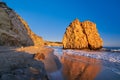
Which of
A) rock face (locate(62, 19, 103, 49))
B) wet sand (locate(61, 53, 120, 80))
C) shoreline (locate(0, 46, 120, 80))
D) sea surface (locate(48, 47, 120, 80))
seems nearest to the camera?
shoreline (locate(0, 46, 120, 80))

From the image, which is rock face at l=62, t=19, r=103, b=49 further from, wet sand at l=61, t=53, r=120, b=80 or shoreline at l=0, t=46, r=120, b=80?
shoreline at l=0, t=46, r=120, b=80

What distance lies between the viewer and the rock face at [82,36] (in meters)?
87.1

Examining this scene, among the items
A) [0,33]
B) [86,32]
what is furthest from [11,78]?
[86,32]

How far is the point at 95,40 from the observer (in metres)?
88.3

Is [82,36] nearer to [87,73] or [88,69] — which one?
[88,69]

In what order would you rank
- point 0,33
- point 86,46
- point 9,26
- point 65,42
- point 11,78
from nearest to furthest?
point 11,78 < point 0,33 < point 9,26 < point 86,46 < point 65,42

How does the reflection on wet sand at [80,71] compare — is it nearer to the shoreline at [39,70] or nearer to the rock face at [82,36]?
the shoreline at [39,70]

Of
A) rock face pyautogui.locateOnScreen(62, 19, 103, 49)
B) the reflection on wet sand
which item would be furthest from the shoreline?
rock face pyautogui.locateOnScreen(62, 19, 103, 49)

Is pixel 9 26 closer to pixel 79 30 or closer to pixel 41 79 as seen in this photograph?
pixel 41 79

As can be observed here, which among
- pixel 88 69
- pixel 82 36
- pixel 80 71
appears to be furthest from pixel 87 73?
pixel 82 36

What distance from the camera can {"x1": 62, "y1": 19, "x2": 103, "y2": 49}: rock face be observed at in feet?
286

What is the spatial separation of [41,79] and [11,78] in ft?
3.76

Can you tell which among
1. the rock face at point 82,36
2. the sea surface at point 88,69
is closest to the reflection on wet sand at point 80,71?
the sea surface at point 88,69

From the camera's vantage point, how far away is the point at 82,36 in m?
89.4
